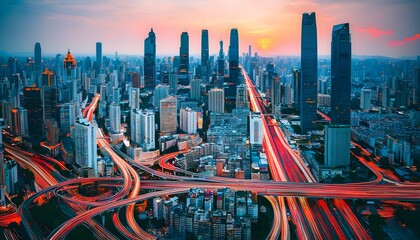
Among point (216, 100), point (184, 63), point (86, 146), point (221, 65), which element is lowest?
point (86, 146)

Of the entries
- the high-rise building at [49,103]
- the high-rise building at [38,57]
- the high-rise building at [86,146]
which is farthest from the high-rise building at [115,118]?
the high-rise building at [86,146]

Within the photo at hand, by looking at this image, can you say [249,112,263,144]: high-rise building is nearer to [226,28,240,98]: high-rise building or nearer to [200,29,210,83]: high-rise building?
[226,28,240,98]: high-rise building

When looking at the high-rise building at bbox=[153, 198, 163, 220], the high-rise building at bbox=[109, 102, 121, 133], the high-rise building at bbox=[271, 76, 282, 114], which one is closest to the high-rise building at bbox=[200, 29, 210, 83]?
the high-rise building at bbox=[271, 76, 282, 114]

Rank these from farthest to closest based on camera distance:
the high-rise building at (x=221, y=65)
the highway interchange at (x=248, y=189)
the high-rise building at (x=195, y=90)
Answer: the high-rise building at (x=221, y=65), the high-rise building at (x=195, y=90), the highway interchange at (x=248, y=189)

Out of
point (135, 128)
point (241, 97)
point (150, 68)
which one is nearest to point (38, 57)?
point (135, 128)

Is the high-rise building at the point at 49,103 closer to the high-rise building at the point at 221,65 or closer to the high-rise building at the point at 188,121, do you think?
the high-rise building at the point at 188,121

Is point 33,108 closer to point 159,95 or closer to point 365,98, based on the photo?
point 159,95

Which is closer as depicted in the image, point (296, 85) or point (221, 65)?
point (296, 85)
